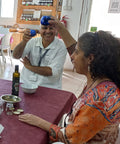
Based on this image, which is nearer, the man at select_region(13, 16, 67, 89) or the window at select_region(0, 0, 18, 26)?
the man at select_region(13, 16, 67, 89)

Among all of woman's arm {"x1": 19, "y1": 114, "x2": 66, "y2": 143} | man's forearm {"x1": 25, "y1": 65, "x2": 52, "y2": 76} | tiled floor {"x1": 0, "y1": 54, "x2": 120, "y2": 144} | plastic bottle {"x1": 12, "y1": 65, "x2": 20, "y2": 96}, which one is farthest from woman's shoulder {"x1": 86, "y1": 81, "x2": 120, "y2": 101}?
tiled floor {"x1": 0, "y1": 54, "x2": 120, "y2": 144}

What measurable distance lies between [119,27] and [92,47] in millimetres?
4219

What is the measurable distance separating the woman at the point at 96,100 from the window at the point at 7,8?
6945 mm

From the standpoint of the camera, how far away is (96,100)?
945 mm

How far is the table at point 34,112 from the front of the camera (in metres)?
0.87

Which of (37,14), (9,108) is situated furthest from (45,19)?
(37,14)

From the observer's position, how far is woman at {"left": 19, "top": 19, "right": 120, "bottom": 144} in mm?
913

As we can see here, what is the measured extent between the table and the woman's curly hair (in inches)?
15.2

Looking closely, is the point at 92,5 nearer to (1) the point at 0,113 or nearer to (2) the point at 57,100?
(2) the point at 57,100

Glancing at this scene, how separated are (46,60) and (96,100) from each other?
3.69 ft

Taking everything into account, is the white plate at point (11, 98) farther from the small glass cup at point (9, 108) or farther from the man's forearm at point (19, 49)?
the man's forearm at point (19, 49)

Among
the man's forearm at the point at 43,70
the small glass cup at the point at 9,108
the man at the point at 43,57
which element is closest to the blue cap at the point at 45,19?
the man at the point at 43,57

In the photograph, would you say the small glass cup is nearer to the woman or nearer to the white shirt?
the woman

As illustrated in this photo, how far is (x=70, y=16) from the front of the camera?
5078 mm
